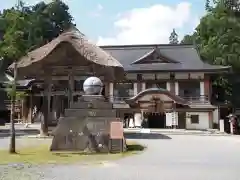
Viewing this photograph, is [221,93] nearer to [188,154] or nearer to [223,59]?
[223,59]

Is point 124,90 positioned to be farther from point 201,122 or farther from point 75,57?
point 75,57

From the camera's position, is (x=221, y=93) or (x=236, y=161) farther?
(x=221, y=93)

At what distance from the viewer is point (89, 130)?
17.8 m

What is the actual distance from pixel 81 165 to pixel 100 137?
15.0 ft

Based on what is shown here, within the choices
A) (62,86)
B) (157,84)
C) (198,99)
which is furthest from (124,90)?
(198,99)

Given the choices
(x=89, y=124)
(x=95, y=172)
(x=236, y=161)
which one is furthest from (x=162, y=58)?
(x=95, y=172)

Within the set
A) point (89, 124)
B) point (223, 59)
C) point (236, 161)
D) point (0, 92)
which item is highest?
point (223, 59)

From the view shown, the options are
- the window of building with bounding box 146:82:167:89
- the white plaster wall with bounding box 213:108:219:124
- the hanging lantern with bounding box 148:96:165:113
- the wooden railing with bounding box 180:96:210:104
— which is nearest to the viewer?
the hanging lantern with bounding box 148:96:165:113

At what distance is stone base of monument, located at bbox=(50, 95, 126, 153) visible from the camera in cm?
1739

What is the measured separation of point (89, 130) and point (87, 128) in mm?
190

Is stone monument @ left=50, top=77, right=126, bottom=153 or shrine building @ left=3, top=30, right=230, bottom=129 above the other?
shrine building @ left=3, top=30, right=230, bottom=129

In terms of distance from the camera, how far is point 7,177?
412 inches

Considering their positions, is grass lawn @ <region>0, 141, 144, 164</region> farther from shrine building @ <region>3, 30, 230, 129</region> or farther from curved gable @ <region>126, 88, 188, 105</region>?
curved gable @ <region>126, 88, 188, 105</region>

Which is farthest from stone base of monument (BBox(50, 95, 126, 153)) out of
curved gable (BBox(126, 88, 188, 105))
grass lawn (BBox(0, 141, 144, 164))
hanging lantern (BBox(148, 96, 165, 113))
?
hanging lantern (BBox(148, 96, 165, 113))
